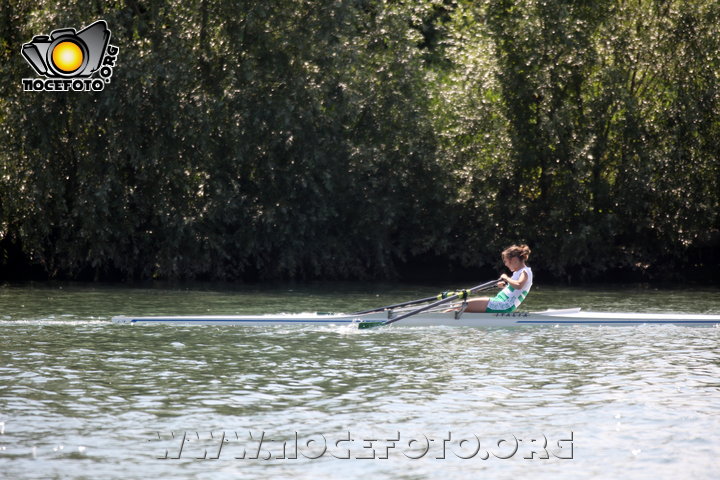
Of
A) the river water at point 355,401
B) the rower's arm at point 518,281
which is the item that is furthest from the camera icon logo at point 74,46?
the rower's arm at point 518,281

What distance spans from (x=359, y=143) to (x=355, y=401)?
20933 millimetres

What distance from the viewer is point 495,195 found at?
31.4m

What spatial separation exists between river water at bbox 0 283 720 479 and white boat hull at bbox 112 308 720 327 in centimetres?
16

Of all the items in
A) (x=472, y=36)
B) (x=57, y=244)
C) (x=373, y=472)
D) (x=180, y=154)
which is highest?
(x=472, y=36)

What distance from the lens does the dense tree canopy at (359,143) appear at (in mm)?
28156

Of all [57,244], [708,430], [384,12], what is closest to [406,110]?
[384,12]

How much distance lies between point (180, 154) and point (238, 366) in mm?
16186

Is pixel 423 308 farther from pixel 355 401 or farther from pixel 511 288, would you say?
pixel 355 401

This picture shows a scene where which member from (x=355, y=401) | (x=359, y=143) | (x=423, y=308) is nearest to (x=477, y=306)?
(x=423, y=308)

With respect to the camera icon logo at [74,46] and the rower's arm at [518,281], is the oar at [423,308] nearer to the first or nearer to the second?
the rower's arm at [518,281]

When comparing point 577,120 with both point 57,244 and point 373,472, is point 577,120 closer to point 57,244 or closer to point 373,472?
point 57,244

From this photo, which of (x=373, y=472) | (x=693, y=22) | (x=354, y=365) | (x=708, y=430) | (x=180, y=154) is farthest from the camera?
(x=693, y=22)

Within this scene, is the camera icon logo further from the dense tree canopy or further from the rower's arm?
the rower's arm

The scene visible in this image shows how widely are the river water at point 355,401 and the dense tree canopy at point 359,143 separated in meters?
10.6
